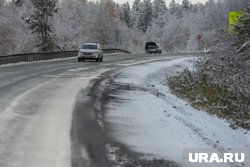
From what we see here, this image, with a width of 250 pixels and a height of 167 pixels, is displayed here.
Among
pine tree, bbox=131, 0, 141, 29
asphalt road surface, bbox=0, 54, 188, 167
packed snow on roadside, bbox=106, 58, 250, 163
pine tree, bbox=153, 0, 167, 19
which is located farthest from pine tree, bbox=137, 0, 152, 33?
packed snow on roadside, bbox=106, 58, 250, 163

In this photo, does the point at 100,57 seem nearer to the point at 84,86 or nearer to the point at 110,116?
the point at 84,86

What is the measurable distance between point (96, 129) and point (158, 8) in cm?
17441

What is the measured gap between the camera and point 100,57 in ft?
121

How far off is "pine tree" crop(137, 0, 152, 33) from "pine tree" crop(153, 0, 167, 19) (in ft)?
35.3

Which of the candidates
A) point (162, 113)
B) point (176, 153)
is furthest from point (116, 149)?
point (162, 113)

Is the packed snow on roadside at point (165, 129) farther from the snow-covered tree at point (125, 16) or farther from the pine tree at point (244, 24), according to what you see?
the snow-covered tree at point (125, 16)

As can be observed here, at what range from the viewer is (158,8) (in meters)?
181

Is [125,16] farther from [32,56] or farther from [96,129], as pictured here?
[96,129]

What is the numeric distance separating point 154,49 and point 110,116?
5112 centimetres

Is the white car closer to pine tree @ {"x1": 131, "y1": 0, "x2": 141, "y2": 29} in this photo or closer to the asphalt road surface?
the asphalt road surface

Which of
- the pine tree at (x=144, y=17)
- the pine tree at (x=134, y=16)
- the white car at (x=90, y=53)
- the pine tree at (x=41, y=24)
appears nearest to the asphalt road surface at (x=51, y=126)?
the white car at (x=90, y=53)

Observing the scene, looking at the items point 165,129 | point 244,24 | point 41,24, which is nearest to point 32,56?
point 41,24

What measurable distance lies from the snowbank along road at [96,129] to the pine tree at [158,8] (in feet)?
535

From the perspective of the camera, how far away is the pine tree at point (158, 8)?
178 meters
